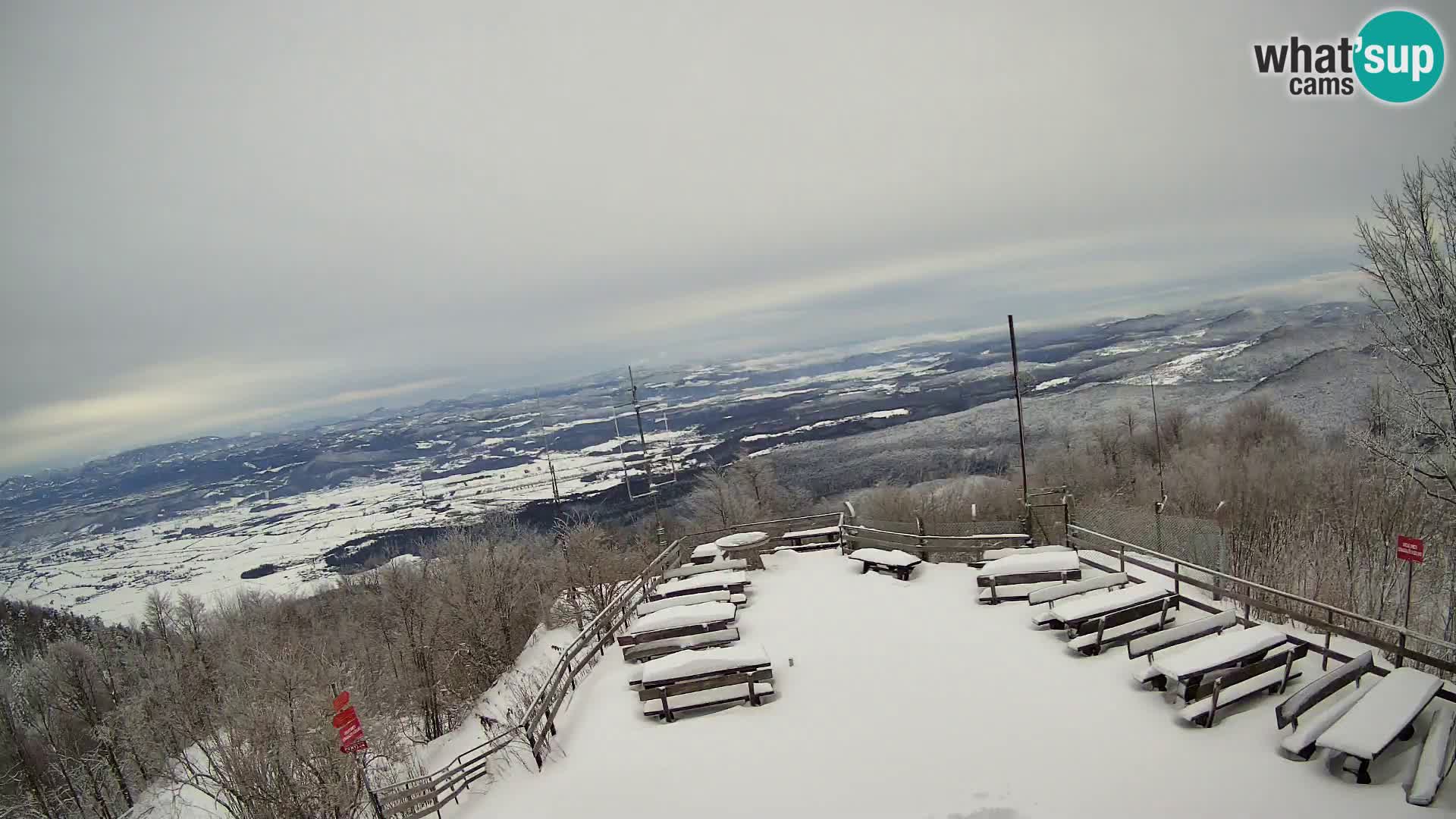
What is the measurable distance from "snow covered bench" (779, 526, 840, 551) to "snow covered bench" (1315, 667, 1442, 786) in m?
13.1

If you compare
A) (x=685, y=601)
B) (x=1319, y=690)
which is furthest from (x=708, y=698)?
(x=1319, y=690)

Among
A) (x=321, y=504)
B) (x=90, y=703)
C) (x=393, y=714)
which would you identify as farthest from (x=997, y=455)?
(x=321, y=504)

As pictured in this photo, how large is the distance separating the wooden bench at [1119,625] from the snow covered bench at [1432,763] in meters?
3.63

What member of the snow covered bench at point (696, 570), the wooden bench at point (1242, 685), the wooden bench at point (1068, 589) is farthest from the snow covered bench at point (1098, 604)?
the snow covered bench at point (696, 570)

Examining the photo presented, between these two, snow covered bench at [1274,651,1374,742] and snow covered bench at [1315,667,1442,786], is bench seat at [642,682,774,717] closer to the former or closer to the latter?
snow covered bench at [1274,651,1374,742]

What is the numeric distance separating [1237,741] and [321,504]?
149314mm

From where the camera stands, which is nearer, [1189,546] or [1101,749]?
[1101,749]

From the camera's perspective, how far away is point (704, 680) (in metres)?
9.95

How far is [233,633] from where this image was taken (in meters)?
40.2

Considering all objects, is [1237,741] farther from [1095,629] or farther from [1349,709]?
[1095,629]

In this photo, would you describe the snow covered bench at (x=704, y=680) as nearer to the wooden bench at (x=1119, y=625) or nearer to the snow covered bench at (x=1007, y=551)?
the wooden bench at (x=1119, y=625)

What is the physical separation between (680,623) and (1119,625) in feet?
26.0

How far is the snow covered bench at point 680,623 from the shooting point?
39.9 feet

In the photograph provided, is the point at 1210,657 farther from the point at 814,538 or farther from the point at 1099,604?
the point at 814,538
